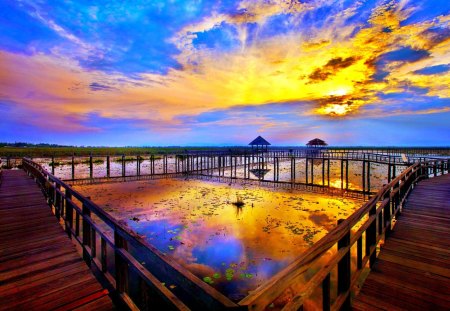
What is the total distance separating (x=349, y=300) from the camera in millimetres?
2797

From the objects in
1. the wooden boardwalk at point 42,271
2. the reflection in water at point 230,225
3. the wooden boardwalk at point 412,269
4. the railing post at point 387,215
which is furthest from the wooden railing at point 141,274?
the railing post at point 387,215

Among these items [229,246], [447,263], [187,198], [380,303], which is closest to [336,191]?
[187,198]

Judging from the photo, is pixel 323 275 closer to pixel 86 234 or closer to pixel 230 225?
pixel 86 234

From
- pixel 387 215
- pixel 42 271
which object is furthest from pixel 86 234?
pixel 387 215

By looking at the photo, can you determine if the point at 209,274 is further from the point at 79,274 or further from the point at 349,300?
the point at 349,300

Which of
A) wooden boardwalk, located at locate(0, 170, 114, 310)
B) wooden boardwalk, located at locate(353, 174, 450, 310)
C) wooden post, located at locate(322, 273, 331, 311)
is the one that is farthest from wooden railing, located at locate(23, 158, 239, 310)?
wooden boardwalk, located at locate(353, 174, 450, 310)

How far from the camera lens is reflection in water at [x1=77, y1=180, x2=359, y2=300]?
237 inches

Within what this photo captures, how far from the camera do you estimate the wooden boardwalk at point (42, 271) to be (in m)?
2.74

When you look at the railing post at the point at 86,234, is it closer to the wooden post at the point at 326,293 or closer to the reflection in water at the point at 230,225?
the reflection in water at the point at 230,225

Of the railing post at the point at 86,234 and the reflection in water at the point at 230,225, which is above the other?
the railing post at the point at 86,234

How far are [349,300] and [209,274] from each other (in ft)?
11.9

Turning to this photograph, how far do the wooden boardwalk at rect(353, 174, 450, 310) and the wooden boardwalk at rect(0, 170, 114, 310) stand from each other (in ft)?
11.3

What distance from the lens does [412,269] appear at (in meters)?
3.59

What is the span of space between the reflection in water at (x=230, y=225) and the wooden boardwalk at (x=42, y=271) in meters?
2.81
